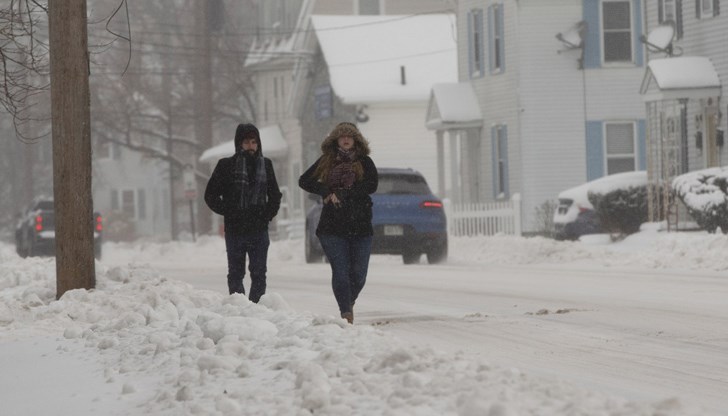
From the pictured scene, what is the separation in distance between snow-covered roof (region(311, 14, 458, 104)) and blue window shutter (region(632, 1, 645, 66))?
9828 mm

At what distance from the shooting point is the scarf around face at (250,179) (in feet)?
47.7

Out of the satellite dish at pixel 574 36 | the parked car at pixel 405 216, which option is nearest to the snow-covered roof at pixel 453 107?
the satellite dish at pixel 574 36

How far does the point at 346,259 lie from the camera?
555 inches

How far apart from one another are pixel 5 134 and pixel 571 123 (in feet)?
177

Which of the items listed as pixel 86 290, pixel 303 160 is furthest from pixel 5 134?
pixel 86 290

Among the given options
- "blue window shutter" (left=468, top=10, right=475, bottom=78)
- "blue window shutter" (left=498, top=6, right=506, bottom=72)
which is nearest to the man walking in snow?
"blue window shutter" (left=498, top=6, right=506, bottom=72)

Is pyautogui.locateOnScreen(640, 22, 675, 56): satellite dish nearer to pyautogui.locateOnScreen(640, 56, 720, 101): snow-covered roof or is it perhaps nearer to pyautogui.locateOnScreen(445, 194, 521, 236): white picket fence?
pyautogui.locateOnScreen(640, 56, 720, 101): snow-covered roof

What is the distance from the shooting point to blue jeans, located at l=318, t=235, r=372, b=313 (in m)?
14.0

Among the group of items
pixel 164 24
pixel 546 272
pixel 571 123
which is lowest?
pixel 546 272

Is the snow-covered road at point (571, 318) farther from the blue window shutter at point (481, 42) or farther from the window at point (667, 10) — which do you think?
the blue window shutter at point (481, 42)

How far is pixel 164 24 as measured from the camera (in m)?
78.3

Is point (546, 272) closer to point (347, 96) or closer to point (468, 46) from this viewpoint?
point (468, 46)

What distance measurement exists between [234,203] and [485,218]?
28.3 meters

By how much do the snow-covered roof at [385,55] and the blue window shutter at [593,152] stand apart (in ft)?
31.7
